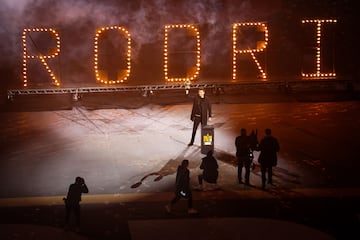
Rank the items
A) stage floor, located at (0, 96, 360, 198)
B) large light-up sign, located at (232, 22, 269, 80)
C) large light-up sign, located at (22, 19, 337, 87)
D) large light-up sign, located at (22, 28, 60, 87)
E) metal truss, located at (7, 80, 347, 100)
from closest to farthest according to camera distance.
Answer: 1. stage floor, located at (0, 96, 360, 198)
2. large light-up sign, located at (22, 28, 60, 87)
3. metal truss, located at (7, 80, 347, 100)
4. large light-up sign, located at (22, 19, 337, 87)
5. large light-up sign, located at (232, 22, 269, 80)

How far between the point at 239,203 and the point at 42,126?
327 inches

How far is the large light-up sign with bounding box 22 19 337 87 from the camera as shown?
19.2 m

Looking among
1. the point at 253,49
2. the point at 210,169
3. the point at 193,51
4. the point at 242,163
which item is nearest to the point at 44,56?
the point at 193,51

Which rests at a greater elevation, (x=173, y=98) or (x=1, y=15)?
(x=1, y=15)

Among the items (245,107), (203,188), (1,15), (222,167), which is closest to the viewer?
(203,188)

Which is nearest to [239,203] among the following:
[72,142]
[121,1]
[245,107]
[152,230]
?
[152,230]

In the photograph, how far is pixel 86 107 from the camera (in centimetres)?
1920

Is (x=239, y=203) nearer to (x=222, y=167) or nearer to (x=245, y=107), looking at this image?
(x=222, y=167)

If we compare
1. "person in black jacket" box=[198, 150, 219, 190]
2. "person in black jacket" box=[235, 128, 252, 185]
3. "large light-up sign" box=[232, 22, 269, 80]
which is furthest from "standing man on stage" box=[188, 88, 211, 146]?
"large light-up sign" box=[232, 22, 269, 80]

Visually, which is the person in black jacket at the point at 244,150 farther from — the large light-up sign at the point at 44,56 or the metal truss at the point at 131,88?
the large light-up sign at the point at 44,56

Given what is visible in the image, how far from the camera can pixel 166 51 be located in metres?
19.2

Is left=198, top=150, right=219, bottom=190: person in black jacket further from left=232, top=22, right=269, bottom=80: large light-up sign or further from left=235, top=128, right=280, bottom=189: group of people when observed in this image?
left=232, top=22, right=269, bottom=80: large light-up sign

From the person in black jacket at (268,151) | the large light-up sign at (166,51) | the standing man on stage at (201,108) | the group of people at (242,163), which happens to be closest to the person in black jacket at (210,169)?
the group of people at (242,163)


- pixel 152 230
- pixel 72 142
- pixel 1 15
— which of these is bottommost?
pixel 152 230
